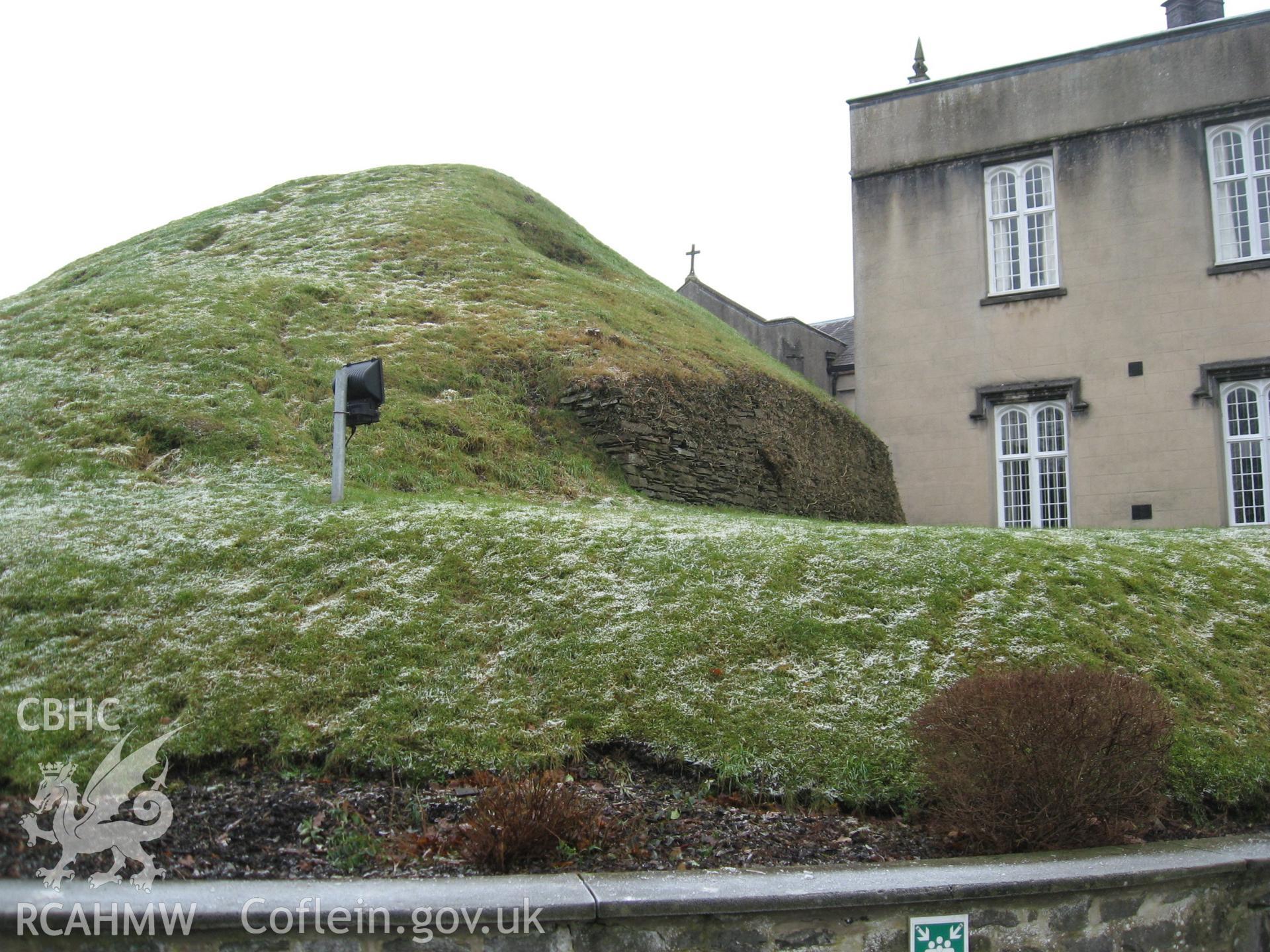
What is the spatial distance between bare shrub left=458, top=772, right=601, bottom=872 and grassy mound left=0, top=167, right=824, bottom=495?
873 centimetres

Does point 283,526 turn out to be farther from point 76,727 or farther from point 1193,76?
point 1193,76

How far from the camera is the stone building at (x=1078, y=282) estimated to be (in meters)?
24.3

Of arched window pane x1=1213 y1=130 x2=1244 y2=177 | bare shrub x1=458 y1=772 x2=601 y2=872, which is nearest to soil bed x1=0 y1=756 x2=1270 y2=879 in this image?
bare shrub x1=458 y1=772 x2=601 y2=872

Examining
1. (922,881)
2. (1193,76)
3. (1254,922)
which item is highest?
(1193,76)

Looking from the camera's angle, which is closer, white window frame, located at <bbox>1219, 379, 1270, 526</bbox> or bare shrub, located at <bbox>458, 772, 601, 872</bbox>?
bare shrub, located at <bbox>458, 772, 601, 872</bbox>

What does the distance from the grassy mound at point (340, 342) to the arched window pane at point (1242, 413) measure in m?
8.97

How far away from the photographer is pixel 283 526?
11867 mm

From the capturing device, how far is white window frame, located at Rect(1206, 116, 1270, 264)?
24.3 m

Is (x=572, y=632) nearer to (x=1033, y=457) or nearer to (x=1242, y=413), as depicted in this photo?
(x=1033, y=457)

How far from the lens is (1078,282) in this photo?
25.7m

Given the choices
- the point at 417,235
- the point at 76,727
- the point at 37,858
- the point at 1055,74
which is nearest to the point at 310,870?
the point at 37,858

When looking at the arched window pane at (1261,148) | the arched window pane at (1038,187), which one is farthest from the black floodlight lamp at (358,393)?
the arched window pane at (1261,148)

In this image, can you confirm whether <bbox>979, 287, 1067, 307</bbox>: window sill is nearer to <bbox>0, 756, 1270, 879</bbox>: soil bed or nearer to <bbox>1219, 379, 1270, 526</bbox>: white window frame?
<bbox>1219, 379, 1270, 526</bbox>: white window frame

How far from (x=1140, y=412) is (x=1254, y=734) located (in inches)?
672
